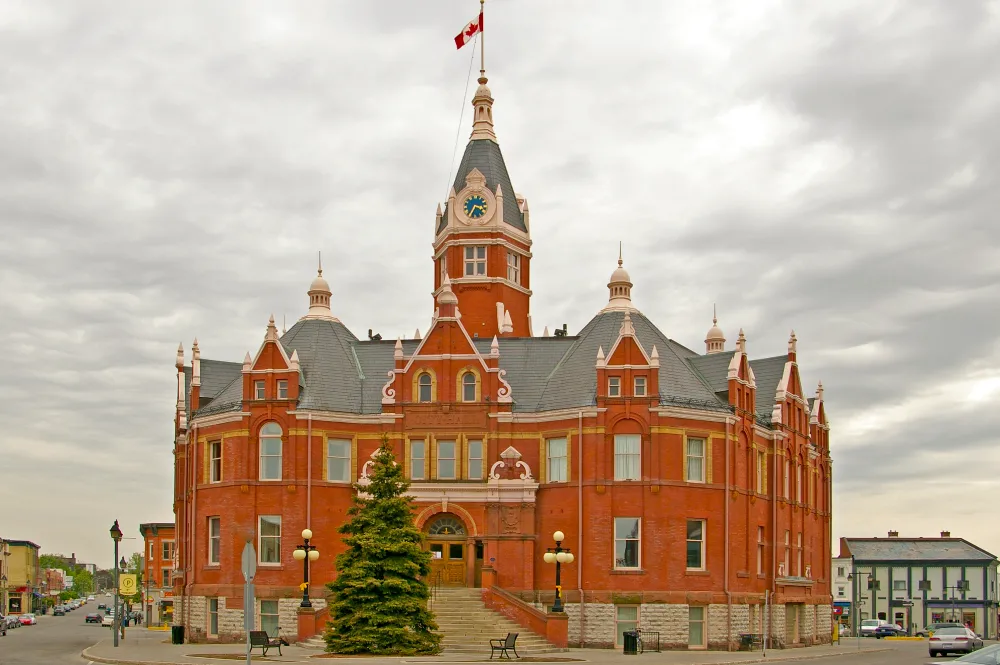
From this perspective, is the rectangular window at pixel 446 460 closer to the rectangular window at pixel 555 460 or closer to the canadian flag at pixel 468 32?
the rectangular window at pixel 555 460

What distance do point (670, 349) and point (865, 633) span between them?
50101 mm

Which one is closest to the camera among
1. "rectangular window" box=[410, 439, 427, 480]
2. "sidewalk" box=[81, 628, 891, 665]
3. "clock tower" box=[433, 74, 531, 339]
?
"sidewalk" box=[81, 628, 891, 665]

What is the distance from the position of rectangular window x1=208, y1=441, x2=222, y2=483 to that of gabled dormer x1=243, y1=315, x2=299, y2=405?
3.49 m

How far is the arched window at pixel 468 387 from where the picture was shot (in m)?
60.9

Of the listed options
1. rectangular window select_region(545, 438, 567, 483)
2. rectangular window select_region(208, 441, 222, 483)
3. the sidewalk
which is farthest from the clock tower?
the sidewalk

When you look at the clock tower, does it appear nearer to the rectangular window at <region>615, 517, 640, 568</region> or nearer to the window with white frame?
the window with white frame

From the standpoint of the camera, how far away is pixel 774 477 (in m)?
64.6

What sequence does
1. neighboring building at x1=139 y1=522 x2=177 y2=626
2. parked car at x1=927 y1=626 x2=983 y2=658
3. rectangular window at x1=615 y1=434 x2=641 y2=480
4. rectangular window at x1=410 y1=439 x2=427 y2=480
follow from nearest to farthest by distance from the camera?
parked car at x1=927 y1=626 x2=983 y2=658 → rectangular window at x1=615 y1=434 x2=641 y2=480 → rectangular window at x1=410 y1=439 x2=427 y2=480 → neighboring building at x1=139 y1=522 x2=177 y2=626

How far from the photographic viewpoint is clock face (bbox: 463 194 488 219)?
71125 millimetres

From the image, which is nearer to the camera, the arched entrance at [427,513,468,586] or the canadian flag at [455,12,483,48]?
the arched entrance at [427,513,468,586]

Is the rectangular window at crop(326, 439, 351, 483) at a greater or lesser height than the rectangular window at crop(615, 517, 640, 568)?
greater

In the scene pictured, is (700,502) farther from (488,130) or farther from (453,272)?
(488,130)

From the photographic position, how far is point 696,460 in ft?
194

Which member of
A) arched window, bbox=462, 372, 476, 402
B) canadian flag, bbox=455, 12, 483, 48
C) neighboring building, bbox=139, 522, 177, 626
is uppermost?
canadian flag, bbox=455, 12, 483, 48
